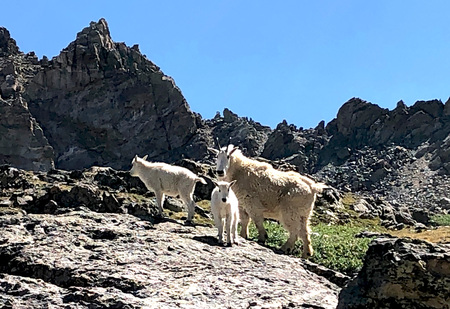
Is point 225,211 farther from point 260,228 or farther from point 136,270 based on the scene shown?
point 136,270

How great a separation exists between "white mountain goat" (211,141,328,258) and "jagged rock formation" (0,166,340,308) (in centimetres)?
258

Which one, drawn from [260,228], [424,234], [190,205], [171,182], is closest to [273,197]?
[260,228]

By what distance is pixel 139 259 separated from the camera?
12617 millimetres

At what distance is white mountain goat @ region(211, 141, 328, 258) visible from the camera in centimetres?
1880

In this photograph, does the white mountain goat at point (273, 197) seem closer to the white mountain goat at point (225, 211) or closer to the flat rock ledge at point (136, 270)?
the white mountain goat at point (225, 211)

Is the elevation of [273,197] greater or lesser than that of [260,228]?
greater

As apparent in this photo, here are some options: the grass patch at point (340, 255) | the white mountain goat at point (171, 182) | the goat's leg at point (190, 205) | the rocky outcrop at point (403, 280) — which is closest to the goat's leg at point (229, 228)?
the goat's leg at point (190, 205)

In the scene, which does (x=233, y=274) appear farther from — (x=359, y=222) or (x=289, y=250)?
(x=359, y=222)

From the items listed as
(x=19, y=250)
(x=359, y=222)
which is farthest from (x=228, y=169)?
(x=359, y=222)

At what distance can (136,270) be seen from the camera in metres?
11.9

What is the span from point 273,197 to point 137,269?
26.7 feet

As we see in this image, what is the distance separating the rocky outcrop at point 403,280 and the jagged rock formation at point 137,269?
57.7 inches

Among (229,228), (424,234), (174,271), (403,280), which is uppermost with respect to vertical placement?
(424,234)

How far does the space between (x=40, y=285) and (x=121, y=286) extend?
63.0 inches
